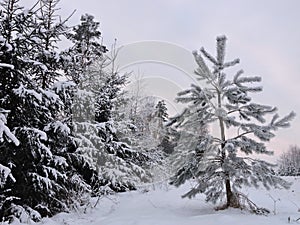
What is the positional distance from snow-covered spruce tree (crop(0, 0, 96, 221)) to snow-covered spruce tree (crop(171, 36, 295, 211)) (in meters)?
2.69

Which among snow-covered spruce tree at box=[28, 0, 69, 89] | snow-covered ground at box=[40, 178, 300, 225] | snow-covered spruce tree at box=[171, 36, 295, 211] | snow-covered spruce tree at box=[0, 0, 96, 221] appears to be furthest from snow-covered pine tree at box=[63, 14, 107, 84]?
snow-covered spruce tree at box=[171, 36, 295, 211]

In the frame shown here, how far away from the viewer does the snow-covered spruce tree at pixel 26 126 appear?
5655mm

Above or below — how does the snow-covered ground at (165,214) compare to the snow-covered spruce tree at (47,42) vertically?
below

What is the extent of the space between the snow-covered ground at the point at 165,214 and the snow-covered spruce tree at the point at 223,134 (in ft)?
1.81

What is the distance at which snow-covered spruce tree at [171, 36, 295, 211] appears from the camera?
5.68 meters

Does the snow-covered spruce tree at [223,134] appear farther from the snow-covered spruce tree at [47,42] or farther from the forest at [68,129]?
the snow-covered spruce tree at [47,42]

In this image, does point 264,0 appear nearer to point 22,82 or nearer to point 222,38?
point 222,38

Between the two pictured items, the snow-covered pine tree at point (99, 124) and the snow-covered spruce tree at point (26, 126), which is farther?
the snow-covered pine tree at point (99, 124)

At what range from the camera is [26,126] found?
5.98 metres

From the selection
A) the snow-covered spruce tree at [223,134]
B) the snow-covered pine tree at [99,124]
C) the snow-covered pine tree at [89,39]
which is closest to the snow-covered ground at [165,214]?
the snow-covered spruce tree at [223,134]

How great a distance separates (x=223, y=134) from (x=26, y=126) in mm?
4064

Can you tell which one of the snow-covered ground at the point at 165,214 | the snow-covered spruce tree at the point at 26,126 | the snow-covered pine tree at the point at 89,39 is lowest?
the snow-covered ground at the point at 165,214

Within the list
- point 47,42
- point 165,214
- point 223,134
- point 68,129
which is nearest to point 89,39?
point 47,42

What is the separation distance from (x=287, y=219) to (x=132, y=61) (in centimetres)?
1116
